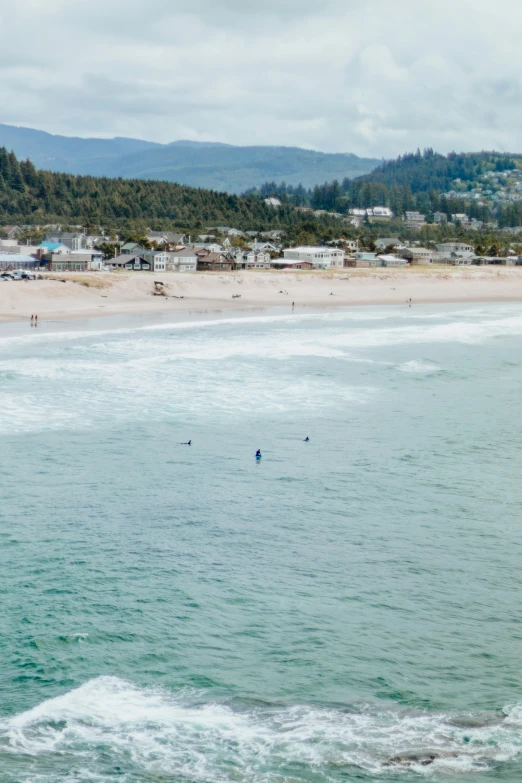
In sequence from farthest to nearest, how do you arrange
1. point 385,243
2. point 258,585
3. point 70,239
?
point 385,243 < point 70,239 < point 258,585

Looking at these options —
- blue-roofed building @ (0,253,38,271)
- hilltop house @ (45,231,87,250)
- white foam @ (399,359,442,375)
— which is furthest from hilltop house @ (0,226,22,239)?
white foam @ (399,359,442,375)

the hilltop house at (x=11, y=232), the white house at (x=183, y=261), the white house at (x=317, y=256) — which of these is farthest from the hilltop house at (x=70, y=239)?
the white house at (x=317, y=256)

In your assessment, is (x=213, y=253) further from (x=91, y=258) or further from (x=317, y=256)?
(x=317, y=256)

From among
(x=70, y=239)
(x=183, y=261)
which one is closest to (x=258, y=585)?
(x=183, y=261)

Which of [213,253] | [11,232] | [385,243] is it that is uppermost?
[385,243]

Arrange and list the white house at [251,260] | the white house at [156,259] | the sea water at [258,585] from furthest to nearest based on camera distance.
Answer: the white house at [251,260]
the white house at [156,259]
the sea water at [258,585]

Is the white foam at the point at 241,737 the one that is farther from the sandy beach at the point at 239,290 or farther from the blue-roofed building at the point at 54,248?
the blue-roofed building at the point at 54,248

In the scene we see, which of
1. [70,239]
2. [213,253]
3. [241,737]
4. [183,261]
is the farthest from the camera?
[70,239]
